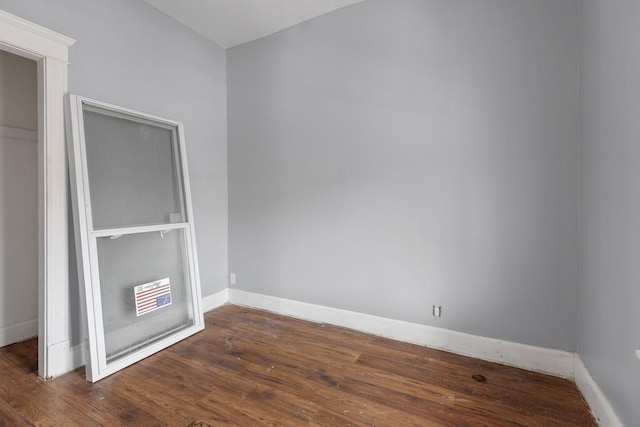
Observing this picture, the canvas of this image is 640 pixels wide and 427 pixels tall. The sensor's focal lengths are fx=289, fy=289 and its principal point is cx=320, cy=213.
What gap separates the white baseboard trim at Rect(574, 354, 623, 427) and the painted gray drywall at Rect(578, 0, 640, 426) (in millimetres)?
44

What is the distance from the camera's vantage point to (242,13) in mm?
2715

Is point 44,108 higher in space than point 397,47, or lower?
lower

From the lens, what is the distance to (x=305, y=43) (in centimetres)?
284

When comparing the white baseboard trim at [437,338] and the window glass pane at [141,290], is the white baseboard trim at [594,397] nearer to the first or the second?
the white baseboard trim at [437,338]

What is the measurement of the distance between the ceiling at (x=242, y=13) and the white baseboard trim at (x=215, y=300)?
9.21 feet

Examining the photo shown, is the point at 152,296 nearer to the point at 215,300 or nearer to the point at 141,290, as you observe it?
the point at 141,290

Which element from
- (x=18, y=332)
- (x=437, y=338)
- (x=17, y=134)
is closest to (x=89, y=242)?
(x=18, y=332)

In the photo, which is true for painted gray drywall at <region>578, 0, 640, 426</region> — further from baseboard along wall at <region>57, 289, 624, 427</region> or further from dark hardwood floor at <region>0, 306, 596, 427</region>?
dark hardwood floor at <region>0, 306, 596, 427</region>

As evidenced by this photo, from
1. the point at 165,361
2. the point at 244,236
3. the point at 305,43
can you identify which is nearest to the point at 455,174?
the point at 305,43

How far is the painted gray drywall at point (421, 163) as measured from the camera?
6.45ft

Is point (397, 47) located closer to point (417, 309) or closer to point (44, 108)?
point (417, 309)

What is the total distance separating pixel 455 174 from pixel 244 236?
223cm

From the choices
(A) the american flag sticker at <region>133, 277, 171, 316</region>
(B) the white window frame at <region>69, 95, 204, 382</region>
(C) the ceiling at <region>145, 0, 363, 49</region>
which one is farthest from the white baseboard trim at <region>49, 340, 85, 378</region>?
(C) the ceiling at <region>145, 0, 363, 49</region>

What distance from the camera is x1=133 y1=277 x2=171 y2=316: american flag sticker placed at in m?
2.25
